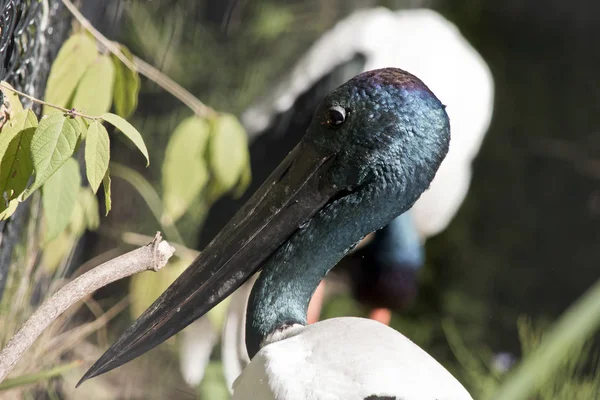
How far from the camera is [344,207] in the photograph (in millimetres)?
1641

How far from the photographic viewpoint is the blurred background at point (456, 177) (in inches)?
116

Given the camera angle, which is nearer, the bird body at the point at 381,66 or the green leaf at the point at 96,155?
the green leaf at the point at 96,155

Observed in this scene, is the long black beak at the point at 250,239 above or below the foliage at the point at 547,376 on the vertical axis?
above

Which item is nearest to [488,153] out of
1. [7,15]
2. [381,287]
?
[381,287]

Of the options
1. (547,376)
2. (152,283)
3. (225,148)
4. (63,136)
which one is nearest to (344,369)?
(63,136)

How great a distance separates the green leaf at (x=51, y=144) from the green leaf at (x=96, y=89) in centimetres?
37

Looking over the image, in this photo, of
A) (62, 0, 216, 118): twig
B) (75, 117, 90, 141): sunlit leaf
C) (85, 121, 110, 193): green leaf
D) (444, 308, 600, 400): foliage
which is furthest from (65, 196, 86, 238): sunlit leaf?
(444, 308, 600, 400): foliage

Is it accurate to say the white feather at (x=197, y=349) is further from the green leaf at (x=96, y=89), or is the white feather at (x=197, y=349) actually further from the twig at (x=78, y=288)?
the twig at (x=78, y=288)

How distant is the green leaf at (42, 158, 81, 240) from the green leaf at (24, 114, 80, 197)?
8.4 inches

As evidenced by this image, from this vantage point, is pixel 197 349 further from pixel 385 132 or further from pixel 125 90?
pixel 385 132

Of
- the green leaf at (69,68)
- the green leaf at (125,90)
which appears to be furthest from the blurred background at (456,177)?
the green leaf at (69,68)

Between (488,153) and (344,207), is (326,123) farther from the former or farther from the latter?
(488,153)

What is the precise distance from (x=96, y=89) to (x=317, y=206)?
1.42 feet

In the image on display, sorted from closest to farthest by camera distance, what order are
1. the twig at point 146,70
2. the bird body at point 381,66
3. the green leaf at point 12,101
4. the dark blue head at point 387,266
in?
the green leaf at point 12,101 → the twig at point 146,70 → the bird body at point 381,66 → the dark blue head at point 387,266
